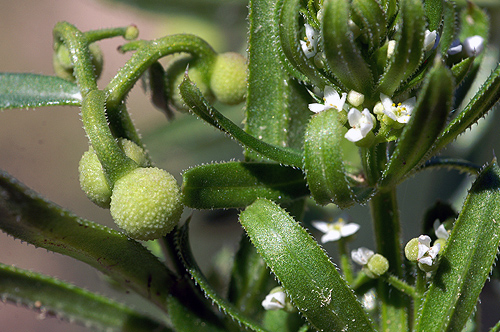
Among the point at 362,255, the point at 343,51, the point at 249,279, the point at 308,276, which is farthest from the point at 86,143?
the point at 343,51

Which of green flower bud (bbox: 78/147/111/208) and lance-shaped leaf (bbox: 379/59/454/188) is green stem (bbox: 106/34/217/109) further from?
lance-shaped leaf (bbox: 379/59/454/188)

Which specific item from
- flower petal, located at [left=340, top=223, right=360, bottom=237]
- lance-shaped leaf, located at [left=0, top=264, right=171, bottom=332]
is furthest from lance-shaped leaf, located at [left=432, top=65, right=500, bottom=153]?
lance-shaped leaf, located at [left=0, top=264, right=171, bottom=332]

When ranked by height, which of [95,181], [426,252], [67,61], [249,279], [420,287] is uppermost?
[67,61]

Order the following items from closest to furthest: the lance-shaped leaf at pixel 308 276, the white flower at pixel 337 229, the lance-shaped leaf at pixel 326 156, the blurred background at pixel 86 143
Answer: the lance-shaped leaf at pixel 326 156, the lance-shaped leaf at pixel 308 276, the white flower at pixel 337 229, the blurred background at pixel 86 143

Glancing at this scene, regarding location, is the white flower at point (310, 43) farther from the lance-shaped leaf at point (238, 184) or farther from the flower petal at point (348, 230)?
the flower petal at point (348, 230)

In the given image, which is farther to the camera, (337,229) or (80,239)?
(337,229)

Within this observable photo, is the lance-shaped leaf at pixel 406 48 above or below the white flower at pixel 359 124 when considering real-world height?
above

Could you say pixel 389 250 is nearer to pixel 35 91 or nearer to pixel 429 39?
pixel 429 39

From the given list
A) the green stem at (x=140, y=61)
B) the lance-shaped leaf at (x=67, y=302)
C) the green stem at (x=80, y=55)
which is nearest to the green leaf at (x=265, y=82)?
the green stem at (x=140, y=61)
